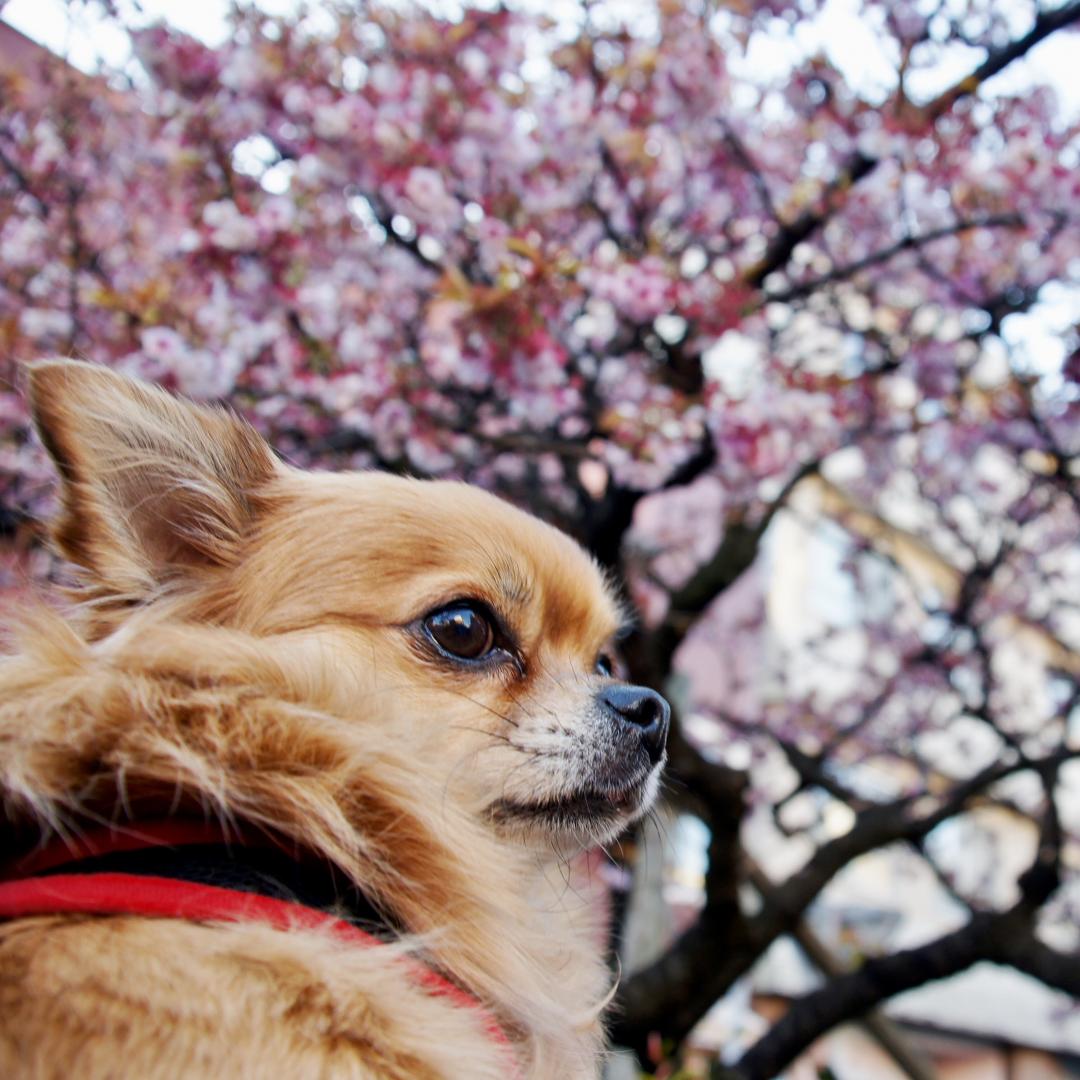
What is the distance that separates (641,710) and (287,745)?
2.61ft

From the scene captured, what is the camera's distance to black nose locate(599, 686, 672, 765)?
192cm

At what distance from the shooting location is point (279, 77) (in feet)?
15.7

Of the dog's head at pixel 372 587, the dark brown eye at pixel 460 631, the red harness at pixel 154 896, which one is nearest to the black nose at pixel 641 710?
the dog's head at pixel 372 587

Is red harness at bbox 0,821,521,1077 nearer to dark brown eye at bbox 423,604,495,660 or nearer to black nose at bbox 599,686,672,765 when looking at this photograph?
dark brown eye at bbox 423,604,495,660

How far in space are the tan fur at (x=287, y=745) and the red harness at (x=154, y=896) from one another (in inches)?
0.9

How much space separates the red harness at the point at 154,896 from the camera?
1.14m

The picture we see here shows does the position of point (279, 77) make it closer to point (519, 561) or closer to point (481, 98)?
point (481, 98)

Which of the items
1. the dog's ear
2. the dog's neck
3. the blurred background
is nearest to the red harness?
the dog's neck

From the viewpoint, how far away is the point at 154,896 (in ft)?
3.82

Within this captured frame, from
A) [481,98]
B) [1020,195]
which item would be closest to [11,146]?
[481,98]

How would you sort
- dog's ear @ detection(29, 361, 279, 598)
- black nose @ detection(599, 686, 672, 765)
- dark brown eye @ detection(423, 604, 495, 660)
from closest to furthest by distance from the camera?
dog's ear @ detection(29, 361, 279, 598) → dark brown eye @ detection(423, 604, 495, 660) → black nose @ detection(599, 686, 672, 765)

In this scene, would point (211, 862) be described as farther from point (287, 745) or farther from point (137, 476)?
point (137, 476)

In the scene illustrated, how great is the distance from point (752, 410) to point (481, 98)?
205cm

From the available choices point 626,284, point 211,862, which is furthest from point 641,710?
point 626,284
